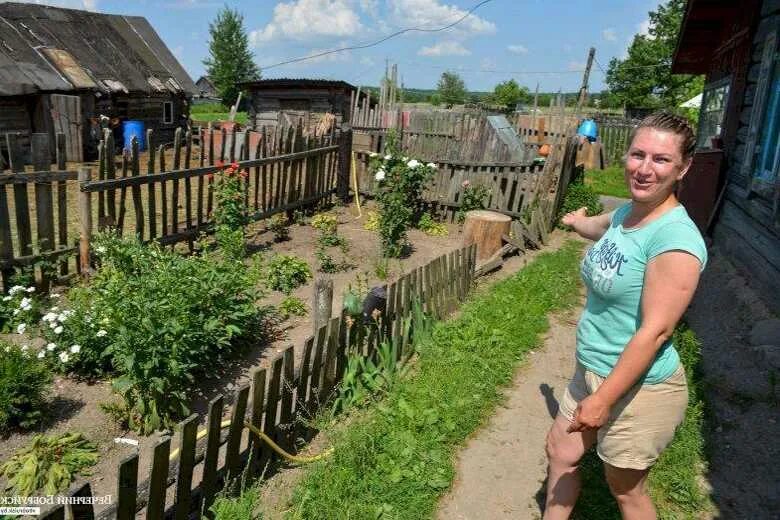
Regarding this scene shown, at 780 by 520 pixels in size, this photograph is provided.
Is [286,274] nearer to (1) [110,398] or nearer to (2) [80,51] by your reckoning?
(1) [110,398]

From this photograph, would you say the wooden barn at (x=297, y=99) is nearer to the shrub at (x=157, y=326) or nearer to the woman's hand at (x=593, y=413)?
the shrub at (x=157, y=326)

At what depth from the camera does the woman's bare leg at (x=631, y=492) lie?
6.91 feet

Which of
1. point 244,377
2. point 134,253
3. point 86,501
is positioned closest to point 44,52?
point 134,253

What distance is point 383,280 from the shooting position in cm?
662

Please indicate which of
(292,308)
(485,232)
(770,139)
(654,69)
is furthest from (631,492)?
(654,69)

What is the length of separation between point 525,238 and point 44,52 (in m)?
16.5

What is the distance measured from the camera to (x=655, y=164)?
186 cm

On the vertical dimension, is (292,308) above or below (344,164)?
below

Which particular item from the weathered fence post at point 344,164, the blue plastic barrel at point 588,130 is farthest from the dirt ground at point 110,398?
the blue plastic barrel at point 588,130

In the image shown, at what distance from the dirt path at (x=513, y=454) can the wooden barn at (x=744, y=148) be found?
8.40ft

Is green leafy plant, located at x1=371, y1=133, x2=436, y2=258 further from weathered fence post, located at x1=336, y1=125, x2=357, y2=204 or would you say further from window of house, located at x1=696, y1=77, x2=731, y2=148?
window of house, located at x1=696, y1=77, x2=731, y2=148

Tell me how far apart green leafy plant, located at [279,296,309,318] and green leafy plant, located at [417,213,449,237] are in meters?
4.21

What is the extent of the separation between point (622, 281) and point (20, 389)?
11.6ft

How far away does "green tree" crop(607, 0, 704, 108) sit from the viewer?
4141 centimetres
